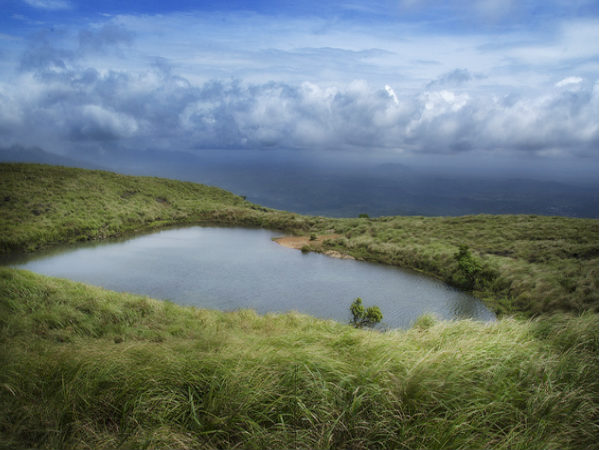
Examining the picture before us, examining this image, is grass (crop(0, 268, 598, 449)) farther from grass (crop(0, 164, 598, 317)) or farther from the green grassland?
grass (crop(0, 164, 598, 317))

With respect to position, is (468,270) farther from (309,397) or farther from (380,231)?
(309,397)

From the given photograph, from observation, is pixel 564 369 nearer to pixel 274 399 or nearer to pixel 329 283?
pixel 274 399

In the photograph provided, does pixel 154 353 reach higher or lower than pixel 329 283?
higher

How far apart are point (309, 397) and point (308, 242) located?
15956 millimetres

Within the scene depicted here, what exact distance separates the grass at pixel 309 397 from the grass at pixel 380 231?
398cm

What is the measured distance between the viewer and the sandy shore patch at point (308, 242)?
1588 centimetres

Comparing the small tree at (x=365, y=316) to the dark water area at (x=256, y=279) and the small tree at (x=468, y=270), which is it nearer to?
the dark water area at (x=256, y=279)

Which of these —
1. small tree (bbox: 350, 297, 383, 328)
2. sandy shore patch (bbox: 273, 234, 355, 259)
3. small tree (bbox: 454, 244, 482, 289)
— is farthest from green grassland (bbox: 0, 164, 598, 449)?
sandy shore patch (bbox: 273, 234, 355, 259)

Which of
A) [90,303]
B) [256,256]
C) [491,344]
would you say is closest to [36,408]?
[491,344]

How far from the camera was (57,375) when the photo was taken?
3.17m

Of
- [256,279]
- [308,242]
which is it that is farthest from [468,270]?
[308,242]

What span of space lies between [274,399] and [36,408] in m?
1.89

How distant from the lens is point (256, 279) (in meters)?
11.5

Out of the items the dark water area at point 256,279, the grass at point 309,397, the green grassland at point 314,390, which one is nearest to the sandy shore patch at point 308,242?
the dark water area at point 256,279
